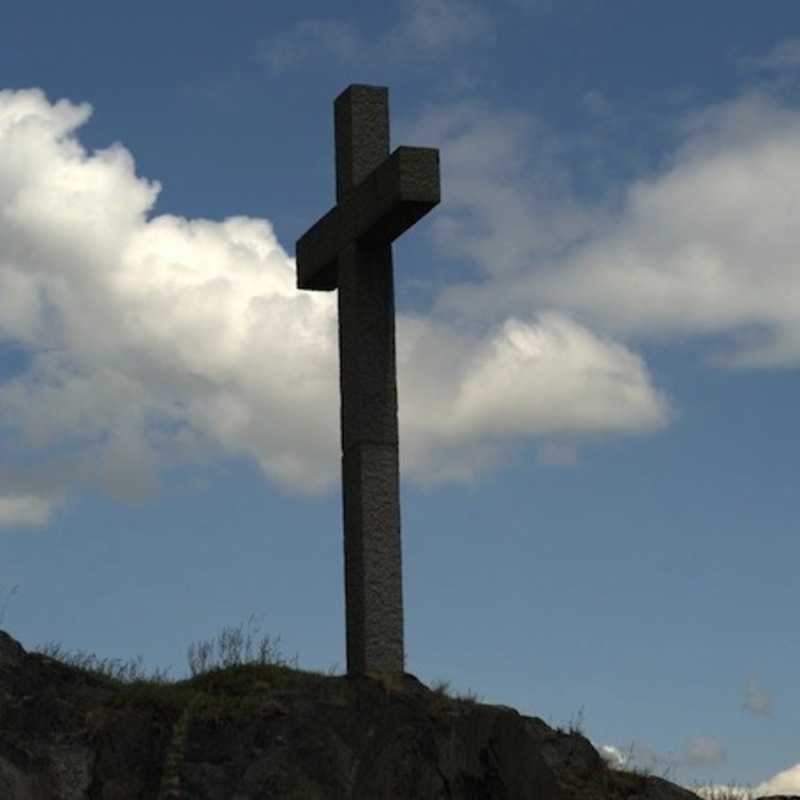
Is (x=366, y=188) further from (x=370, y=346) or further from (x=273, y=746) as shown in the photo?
(x=273, y=746)

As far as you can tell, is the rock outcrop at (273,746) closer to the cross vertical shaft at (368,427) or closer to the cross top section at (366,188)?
the cross vertical shaft at (368,427)

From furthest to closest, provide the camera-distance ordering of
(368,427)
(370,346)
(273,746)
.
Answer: (370,346), (368,427), (273,746)

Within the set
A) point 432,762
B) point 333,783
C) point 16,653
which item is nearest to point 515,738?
point 432,762

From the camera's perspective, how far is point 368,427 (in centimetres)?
1216

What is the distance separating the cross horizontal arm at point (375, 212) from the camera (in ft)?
38.6

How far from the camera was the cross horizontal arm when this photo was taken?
11.8 meters

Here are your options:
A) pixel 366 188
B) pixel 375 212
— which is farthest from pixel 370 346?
pixel 366 188

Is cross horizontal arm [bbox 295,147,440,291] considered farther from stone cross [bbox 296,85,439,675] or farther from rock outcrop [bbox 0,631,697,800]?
rock outcrop [bbox 0,631,697,800]

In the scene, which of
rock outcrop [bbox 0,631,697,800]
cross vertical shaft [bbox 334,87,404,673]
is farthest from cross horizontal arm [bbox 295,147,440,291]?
rock outcrop [bbox 0,631,697,800]

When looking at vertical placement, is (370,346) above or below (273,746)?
above

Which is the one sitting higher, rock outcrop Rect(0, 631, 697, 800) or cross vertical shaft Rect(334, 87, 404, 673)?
cross vertical shaft Rect(334, 87, 404, 673)

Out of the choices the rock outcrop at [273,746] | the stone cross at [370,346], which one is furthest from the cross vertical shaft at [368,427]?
the rock outcrop at [273,746]

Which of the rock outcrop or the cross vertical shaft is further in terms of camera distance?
the cross vertical shaft

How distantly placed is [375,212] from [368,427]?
5.58ft
